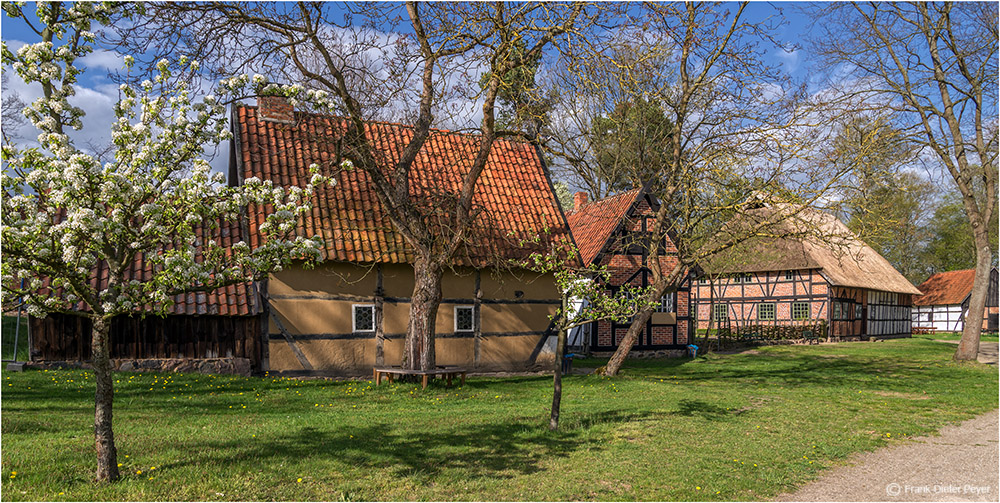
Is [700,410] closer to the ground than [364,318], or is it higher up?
closer to the ground

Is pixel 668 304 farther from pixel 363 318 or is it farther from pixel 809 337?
pixel 363 318

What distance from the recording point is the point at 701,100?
1555 cm

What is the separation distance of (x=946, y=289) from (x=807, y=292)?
69.0ft

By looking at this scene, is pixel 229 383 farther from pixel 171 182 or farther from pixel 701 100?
pixel 701 100

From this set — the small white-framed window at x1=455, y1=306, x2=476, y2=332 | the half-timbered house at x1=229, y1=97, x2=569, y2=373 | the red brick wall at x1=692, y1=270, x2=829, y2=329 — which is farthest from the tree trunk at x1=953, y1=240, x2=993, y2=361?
the small white-framed window at x1=455, y1=306, x2=476, y2=332

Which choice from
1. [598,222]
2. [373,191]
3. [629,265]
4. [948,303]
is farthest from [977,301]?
[948,303]

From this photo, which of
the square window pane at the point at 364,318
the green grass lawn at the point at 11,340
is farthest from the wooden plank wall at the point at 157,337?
the green grass lawn at the point at 11,340

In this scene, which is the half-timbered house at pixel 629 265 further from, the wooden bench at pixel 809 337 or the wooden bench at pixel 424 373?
the wooden bench at pixel 424 373

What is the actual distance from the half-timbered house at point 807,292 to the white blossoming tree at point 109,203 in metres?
27.5

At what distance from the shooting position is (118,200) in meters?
5.35

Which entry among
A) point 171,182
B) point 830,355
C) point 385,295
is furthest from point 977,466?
point 830,355

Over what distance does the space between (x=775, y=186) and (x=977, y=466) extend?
7.64 metres

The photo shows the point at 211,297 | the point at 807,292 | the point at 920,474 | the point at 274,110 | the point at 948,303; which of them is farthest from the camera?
the point at 948,303

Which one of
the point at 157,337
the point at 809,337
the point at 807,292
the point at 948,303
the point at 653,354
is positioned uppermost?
the point at 157,337
